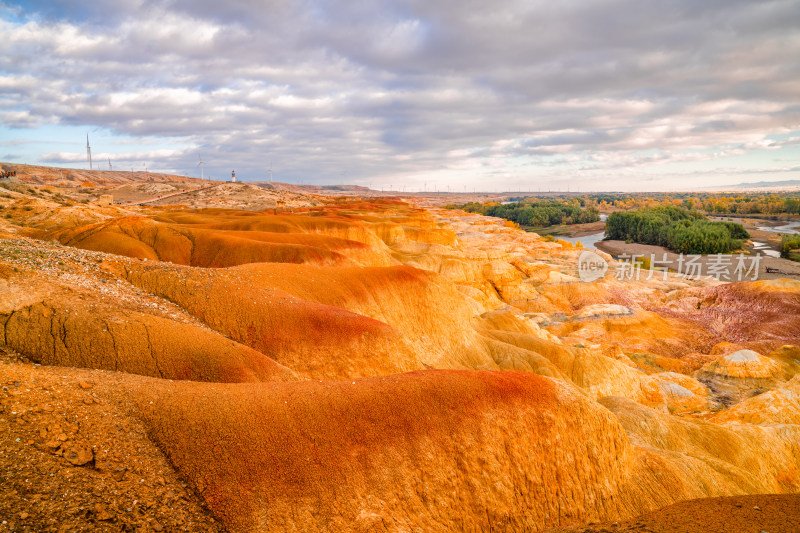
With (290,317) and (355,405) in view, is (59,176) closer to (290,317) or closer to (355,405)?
(290,317)

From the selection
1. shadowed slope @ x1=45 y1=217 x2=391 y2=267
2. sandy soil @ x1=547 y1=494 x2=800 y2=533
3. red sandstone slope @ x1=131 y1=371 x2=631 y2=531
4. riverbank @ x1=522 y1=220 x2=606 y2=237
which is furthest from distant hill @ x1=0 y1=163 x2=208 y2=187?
sandy soil @ x1=547 y1=494 x2=800 y2=533

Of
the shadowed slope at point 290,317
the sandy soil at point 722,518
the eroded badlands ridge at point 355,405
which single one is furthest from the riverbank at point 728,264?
the sandy soil at point 722,518

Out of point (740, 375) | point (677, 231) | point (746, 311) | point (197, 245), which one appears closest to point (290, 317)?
point (197, 245)

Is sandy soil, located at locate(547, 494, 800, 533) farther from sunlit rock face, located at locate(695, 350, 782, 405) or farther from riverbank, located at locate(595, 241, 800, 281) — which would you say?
riverbank, located at locate(595, 241, 800, 281)

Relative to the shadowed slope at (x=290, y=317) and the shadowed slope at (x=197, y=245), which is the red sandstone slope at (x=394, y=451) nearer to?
the shadowed slope at (x=290, y=317)

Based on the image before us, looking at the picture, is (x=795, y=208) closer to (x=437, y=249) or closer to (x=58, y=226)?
(x=437, y=249)

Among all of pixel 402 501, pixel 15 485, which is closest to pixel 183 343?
pixel 15 485

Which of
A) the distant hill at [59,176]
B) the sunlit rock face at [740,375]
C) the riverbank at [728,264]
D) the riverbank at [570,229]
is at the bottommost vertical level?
the sunlit rock face at [740,375]
